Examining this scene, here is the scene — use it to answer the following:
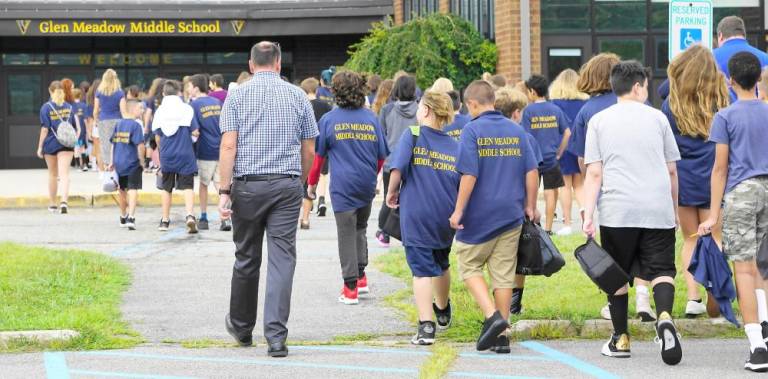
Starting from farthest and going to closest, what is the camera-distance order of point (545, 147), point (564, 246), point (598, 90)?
point (545, 147), point (564, 246), point (598, 90)

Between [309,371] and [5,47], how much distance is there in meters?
24.4

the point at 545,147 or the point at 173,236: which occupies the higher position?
the point at 545,147

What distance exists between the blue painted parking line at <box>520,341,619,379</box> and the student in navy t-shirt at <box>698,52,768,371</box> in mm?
921

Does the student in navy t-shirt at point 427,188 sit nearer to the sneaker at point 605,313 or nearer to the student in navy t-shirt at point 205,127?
the sneaker at point 605,313

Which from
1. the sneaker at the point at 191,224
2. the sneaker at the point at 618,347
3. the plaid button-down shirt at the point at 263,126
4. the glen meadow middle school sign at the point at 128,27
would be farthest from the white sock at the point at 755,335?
the glen meadow middle school sign at the point at 128,27

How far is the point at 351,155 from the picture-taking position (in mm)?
10414

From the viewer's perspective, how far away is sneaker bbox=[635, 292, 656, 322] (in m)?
8.92

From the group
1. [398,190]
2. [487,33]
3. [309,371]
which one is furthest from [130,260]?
[487,33]

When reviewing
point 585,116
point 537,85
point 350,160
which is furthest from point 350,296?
point 537,85

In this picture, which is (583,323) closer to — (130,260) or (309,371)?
(309,371)

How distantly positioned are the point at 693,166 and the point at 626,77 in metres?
1.10

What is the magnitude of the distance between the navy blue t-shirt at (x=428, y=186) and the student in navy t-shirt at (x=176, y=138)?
23.8 feet

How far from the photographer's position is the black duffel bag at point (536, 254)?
8484 mm

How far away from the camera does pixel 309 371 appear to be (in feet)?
25.6
